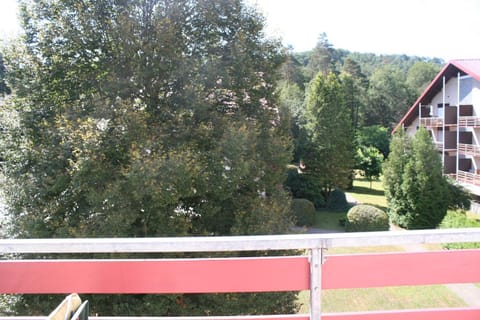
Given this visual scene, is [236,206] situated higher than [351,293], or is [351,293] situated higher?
[236,206]

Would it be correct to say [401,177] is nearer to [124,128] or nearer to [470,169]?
[470,169]

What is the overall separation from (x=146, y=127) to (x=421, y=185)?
12763mm

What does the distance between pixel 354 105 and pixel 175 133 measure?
3354cm

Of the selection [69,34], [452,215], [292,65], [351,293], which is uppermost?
[292,65]

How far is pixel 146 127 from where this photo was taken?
742 centimetres

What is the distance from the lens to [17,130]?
7855mm

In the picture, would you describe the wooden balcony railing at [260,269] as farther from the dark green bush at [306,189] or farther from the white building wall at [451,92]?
the white building wall at [451,92]

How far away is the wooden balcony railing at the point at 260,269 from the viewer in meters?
1.65

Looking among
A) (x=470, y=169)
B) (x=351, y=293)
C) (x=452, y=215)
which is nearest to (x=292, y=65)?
(x=470, y=169)

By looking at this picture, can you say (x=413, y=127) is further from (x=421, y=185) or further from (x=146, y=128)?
(x=146, y=128)

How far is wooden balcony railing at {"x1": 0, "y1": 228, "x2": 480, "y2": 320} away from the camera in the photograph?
1.65 m

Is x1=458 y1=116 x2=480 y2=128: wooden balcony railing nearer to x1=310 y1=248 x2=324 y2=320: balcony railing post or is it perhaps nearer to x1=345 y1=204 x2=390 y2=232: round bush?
x1=345 y1=204 x2=390 y2=232: round bush

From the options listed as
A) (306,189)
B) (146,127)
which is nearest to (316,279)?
Result: (146,127)

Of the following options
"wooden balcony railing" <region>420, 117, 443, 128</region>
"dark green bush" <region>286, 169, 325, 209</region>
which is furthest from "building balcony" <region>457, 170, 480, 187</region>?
"dark green bush" <region>286, 169, 325, 209</region>
